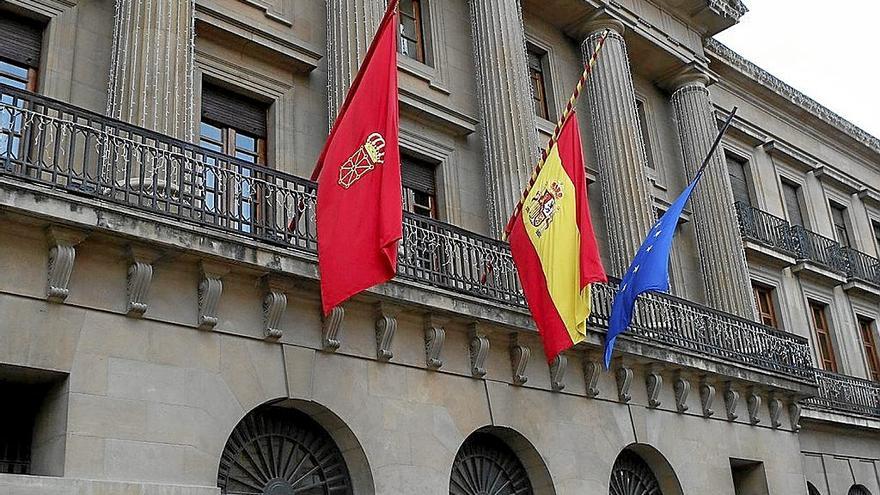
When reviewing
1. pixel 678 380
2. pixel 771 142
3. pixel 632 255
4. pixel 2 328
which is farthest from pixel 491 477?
pixel 771 142

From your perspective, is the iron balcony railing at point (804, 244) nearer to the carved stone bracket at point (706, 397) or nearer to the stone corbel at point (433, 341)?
the carved stone bracket at point (706, 397)

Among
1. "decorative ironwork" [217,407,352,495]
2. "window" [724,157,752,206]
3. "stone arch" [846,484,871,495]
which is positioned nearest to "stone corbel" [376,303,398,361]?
"decorative ironwork" [217,407,352,495]

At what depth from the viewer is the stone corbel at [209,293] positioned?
10.5m

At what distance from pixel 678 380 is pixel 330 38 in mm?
8478

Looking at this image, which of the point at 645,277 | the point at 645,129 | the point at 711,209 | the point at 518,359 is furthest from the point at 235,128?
the point at 711,209

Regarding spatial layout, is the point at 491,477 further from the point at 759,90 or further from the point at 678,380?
the point at 759,90

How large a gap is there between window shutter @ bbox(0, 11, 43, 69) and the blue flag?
875 centimetres

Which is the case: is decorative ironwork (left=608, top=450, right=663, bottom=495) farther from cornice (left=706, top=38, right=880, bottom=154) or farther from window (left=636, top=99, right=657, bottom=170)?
cornice (left=706, top=38, right=880, bottom=154)

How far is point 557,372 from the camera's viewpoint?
47.5ft

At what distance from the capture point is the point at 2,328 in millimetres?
9031

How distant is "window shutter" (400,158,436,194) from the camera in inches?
623

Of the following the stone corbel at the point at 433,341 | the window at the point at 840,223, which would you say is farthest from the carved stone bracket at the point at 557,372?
the window at the point at 840,223

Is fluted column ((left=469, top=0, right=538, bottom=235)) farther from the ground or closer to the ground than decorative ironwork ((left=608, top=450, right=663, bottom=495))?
farther from the ground

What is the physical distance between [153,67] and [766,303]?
55.8 feet
